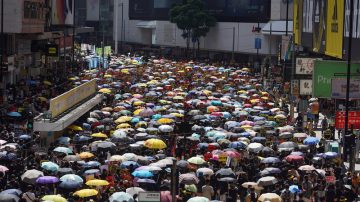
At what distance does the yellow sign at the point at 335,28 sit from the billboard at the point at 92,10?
107094 millimetres

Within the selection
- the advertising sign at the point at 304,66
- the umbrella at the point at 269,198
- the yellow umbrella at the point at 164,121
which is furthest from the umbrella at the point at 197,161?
the advertising sign at the point at 304,66

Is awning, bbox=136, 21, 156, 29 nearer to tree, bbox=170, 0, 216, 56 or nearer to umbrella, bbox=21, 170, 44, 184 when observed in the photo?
tree, bbox=170, 0, 216, 56

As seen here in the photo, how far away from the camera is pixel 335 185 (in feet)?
88.3

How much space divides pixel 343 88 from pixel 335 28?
69.6ft

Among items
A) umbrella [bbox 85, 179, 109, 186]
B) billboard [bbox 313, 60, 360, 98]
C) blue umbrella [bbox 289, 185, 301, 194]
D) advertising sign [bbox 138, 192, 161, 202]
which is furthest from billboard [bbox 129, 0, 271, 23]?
advertising sign [bbox 138, 192, 161, 202]

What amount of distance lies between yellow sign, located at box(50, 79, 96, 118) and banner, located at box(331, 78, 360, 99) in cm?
1105

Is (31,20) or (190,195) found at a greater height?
(31,20)

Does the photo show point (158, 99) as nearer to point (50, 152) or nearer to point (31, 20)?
point (31, 20)

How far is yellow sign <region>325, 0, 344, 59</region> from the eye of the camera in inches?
1970

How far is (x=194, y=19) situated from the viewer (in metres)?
119

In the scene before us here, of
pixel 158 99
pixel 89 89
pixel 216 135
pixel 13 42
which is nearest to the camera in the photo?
pixel 216 135

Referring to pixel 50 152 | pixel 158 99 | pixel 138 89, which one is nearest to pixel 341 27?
pixel 158 99

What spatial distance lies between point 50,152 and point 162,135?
6985 millimetres

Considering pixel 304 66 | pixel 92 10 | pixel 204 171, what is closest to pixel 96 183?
pixel 204 171
